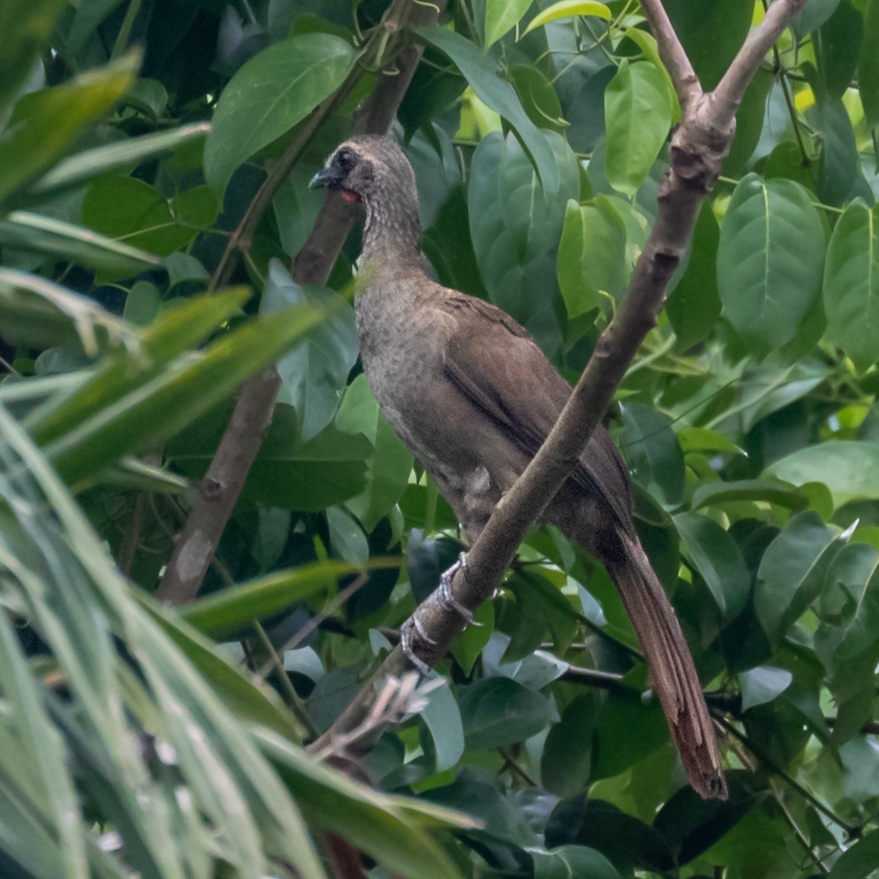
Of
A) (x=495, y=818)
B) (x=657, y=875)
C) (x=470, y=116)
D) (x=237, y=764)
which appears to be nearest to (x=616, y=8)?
(x=470, y=116)

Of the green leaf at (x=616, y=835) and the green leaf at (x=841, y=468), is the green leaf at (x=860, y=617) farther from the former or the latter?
the green leaf at (x=616, y=835)

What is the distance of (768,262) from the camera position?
6.97 feet

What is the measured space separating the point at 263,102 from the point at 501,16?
1.39ft

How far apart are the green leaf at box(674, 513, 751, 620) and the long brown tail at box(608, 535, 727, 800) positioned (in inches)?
5.8

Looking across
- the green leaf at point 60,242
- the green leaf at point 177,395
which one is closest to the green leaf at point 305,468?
the green leaf at point 60,242

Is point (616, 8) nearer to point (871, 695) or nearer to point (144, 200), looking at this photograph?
point (144, 200)

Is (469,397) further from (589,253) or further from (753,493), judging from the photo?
(589,253)

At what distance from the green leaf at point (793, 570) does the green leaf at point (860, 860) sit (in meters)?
0.41

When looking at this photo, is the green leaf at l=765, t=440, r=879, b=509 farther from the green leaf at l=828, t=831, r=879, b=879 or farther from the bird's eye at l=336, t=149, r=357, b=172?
the bird's eye at l=336, t=149, r=357, b=172

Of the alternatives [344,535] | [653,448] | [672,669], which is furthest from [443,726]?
[653,448]

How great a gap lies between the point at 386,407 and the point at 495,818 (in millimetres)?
909

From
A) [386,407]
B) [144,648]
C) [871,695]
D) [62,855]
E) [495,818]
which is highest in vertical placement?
[144,648]

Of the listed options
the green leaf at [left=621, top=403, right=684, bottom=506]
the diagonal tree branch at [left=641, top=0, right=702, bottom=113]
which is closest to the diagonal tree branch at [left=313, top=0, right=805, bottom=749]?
the diagonal tree branch at [left=641, top=0, right=702, bottom=113]

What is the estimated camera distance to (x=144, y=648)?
76 cm
